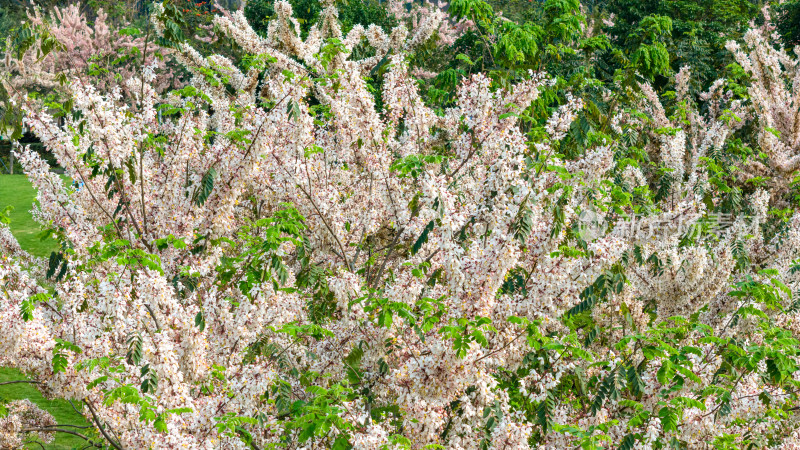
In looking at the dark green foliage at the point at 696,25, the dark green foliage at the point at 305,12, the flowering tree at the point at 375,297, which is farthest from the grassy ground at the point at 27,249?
the dark green foliage at the point at 696,25

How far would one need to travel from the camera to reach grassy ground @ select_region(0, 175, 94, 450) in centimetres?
949

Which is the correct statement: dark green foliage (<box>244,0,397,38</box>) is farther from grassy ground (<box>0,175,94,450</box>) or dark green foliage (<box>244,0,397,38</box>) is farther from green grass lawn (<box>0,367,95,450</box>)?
green grass lawn (<box>0,367,95,450</box>)

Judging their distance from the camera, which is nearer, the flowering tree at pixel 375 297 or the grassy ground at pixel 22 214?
the flowering tree at pixel 375 297

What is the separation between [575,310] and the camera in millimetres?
5578

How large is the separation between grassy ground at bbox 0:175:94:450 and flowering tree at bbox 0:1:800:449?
156 cm

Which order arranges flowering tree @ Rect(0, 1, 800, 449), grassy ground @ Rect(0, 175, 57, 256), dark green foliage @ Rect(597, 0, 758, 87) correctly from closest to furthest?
flowering tree @ Rect(0, 1, 800, 449)
grassy ground @ Rect(0, 175, 57, 256)
dark green foliage @ Rect(597, 0, 758, 87)

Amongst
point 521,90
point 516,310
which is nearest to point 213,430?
point 516,310

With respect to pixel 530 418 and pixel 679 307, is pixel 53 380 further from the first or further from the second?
pixel 679 307

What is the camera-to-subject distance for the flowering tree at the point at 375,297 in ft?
16.7

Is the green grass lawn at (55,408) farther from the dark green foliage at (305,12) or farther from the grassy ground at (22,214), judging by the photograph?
the dark green foliage at (305,12)

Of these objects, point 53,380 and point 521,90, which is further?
point 521,90

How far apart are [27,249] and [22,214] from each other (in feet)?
14.0

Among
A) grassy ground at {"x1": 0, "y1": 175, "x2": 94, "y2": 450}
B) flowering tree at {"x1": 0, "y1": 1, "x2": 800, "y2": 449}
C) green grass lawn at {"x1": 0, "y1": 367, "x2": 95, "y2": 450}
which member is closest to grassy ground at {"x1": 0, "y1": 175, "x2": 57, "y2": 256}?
grassy ground at {"x1": 0, "y1": 175, "x2": 94, "y2": 450}

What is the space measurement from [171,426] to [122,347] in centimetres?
152
